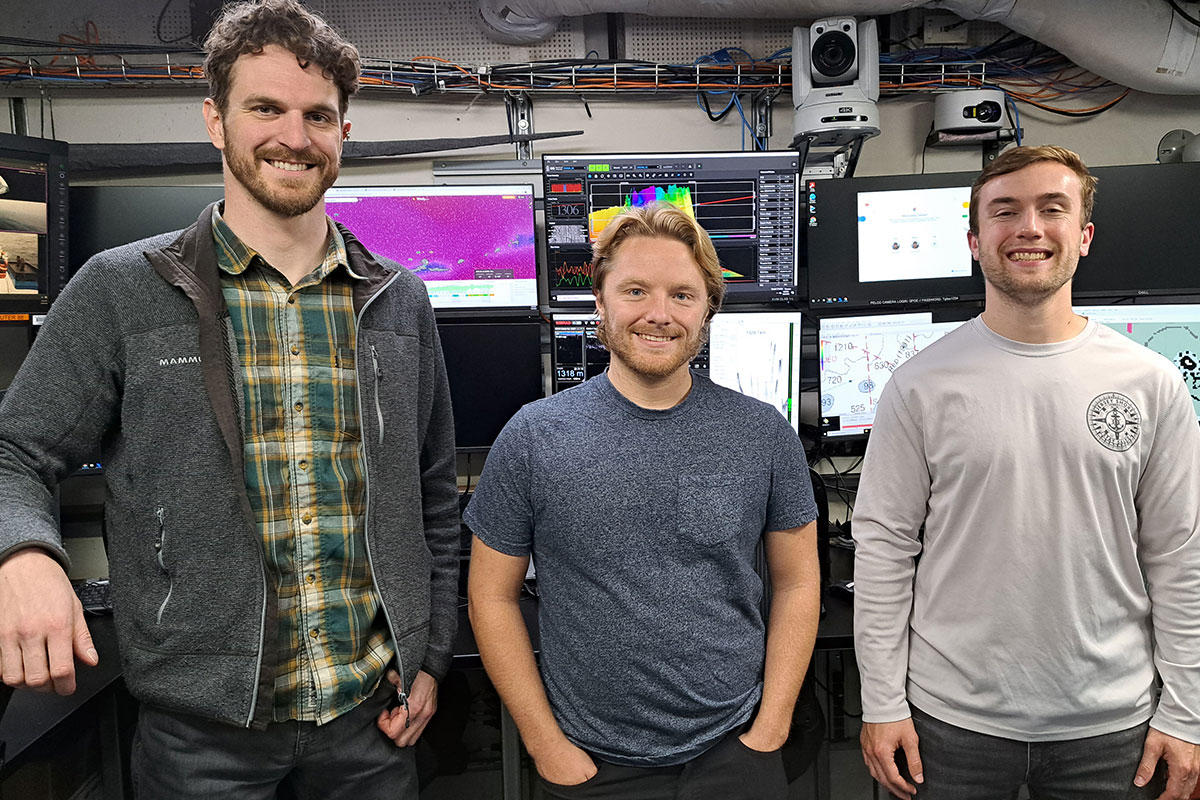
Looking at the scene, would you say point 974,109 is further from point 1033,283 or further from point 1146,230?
point 1033,283

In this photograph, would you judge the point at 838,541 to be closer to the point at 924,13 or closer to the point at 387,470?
the point at 387,470

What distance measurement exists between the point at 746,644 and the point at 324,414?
77 centimetres

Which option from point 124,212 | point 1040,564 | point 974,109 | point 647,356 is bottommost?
point 1040,564

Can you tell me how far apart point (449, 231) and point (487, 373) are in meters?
0.43

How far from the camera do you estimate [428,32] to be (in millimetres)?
2660

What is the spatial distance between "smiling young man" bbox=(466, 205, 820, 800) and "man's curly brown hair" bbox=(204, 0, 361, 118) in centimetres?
53

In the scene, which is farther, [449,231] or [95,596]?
[449,231]

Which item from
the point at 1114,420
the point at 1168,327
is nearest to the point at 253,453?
the point at 1114,420

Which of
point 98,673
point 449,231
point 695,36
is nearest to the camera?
point 98,673

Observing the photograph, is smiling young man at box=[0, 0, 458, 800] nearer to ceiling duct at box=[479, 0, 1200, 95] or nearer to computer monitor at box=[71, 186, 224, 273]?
computer monitor at box=[71, 186, 224, 273]

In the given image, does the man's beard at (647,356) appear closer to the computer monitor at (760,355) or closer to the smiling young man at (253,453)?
the smiling young man at (253,453)

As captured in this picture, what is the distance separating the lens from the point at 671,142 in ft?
8.95

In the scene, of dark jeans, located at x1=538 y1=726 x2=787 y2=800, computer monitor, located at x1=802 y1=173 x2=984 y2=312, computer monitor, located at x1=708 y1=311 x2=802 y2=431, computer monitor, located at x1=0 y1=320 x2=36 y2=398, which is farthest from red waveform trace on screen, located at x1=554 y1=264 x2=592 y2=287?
computer monitor, located at x1=0 y1=320 x2=36 y2=398

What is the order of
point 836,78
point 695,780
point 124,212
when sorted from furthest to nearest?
1. point 836,78
2. point 124,212
3. point 695,780
